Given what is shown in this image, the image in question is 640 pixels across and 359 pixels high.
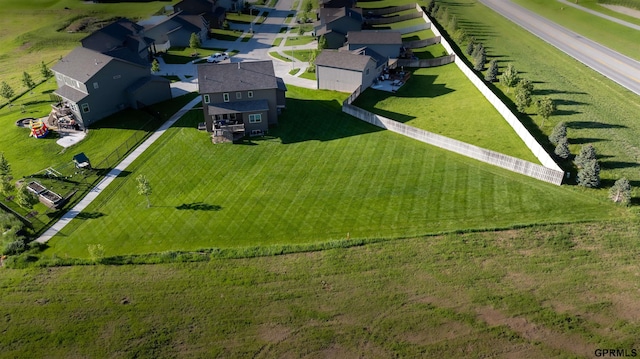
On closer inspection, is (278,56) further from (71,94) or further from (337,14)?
(71,94)

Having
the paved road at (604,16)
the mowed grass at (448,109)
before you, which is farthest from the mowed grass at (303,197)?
the paved road at (604,16)

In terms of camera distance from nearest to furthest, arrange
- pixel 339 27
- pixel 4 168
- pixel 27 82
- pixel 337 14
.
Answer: pixel 4 168 < pixel 27 82 < pixel 339 27 < pixel 337 14

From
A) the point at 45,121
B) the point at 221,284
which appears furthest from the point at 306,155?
the point at 45,121

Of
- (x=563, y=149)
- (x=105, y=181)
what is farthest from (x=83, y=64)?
(x=563, y=149)

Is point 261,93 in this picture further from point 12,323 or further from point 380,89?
point 12,323

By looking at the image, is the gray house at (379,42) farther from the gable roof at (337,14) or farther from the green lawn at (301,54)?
the gable roof at (337,14)
